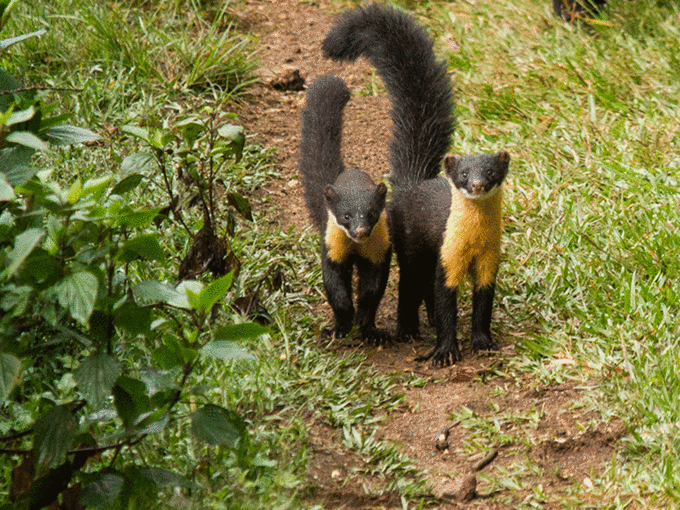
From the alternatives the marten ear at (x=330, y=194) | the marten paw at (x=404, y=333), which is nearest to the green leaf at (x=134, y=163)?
the marten ear at (x=330, y=194)

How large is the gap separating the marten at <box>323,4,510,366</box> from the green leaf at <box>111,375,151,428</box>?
84.9 inches

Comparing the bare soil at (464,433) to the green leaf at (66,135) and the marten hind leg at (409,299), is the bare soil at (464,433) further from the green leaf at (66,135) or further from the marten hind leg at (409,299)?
the green leaf at (66,135)

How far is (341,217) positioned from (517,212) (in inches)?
60.0

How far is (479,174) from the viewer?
409 cm

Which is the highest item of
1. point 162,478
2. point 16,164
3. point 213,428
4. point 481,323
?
point 16,164

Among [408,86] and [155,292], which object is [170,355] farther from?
[408,86]

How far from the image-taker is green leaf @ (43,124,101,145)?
2590 millimetres

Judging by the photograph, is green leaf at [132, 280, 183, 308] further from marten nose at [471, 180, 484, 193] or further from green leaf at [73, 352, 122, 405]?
marten nose at [471, 180, 484, 193]

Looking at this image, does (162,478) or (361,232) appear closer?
(162,478)

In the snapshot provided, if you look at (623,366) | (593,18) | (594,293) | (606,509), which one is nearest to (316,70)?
(593,18)

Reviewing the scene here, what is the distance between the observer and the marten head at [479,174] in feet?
13.4

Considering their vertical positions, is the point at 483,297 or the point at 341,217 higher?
the point at 341,217

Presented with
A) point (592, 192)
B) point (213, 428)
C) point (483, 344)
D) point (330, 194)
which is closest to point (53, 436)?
point (213, 428)

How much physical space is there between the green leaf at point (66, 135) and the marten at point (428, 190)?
2.11 meters
